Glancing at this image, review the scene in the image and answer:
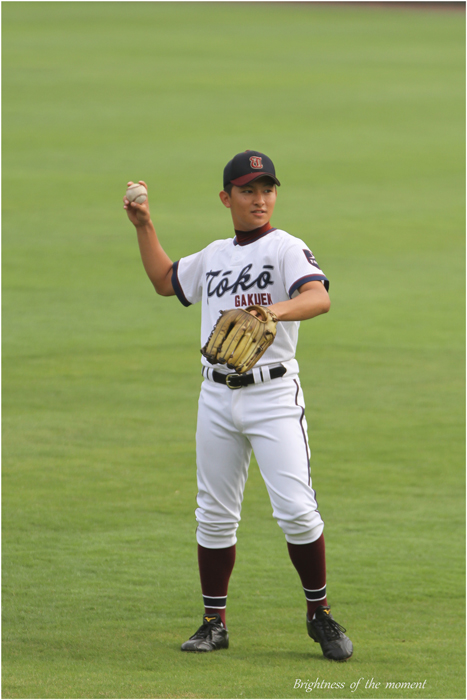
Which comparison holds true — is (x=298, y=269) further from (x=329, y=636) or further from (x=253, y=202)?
(x=329, y=636)

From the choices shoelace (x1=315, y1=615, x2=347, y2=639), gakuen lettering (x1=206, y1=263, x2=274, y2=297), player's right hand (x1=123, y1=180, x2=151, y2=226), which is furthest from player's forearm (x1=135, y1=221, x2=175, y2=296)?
shoelace (x1=315, y1=615, x2=347, y2=639)

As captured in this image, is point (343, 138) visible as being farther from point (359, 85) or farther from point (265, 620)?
point (265, 620)

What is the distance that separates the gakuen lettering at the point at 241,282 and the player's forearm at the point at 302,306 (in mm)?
268

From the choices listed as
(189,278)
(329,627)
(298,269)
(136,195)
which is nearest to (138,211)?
(136,195)

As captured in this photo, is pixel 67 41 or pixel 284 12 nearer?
pixel 67 41

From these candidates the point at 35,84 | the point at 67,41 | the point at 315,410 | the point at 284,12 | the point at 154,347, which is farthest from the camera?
the point at 284,12

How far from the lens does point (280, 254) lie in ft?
12.6

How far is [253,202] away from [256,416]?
84 cm

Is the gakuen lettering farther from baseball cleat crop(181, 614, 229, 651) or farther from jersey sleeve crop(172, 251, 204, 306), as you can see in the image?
baseball cleat crop(181, 614, 229, 651)

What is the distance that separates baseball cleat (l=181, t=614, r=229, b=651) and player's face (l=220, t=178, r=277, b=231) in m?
1.61

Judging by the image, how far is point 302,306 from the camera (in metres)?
3.57

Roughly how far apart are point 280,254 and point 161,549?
6.84ft

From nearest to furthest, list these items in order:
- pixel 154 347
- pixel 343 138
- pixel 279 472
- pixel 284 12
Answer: pixel 279 472 → pixel 154 347 → pixel 343 138 → pixel 284 12

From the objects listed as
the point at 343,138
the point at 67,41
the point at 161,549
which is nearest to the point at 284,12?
the point at 67,41
